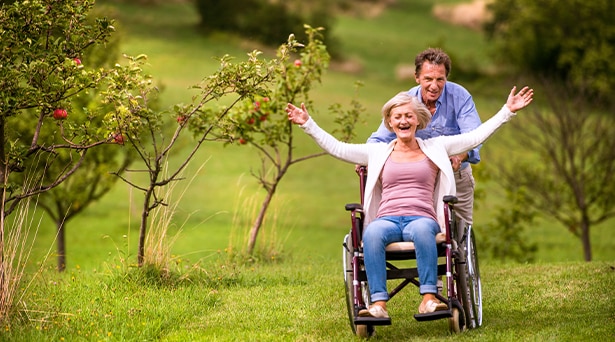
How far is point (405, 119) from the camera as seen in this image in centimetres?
681

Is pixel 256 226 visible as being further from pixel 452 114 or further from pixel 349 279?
pixel 349 279

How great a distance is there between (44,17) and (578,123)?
12963 mm

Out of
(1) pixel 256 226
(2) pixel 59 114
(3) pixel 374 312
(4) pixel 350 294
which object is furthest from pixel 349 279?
(1) pixel 256 226

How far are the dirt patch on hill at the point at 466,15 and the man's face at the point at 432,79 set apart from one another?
4145cm

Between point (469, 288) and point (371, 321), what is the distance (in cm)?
90

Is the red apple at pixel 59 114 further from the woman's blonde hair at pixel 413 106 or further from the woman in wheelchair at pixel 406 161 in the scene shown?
the woman's blonde hair at pixel 413 106

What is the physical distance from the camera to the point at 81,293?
8.08 m

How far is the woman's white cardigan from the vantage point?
Answer: 6.77 m

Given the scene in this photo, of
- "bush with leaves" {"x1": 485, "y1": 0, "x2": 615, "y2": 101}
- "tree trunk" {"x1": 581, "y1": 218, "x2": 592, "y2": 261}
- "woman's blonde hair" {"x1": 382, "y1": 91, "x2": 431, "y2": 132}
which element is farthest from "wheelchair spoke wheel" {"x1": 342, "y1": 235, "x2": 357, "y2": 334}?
"bush with leaves" {"x1": 485, "y1": 0, "x2": 615, "y2": 101}

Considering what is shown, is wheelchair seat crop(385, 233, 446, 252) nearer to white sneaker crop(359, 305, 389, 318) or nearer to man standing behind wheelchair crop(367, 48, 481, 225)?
white sneaker crop(359, 305, 389, 318)

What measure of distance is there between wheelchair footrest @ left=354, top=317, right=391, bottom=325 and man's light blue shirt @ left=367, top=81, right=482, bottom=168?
1.65m

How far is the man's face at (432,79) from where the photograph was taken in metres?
7.31

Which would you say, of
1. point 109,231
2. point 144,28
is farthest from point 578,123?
point 144,28

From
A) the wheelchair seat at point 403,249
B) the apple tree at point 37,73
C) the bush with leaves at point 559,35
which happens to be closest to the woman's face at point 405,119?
the wheelchair seat at point 403,249
